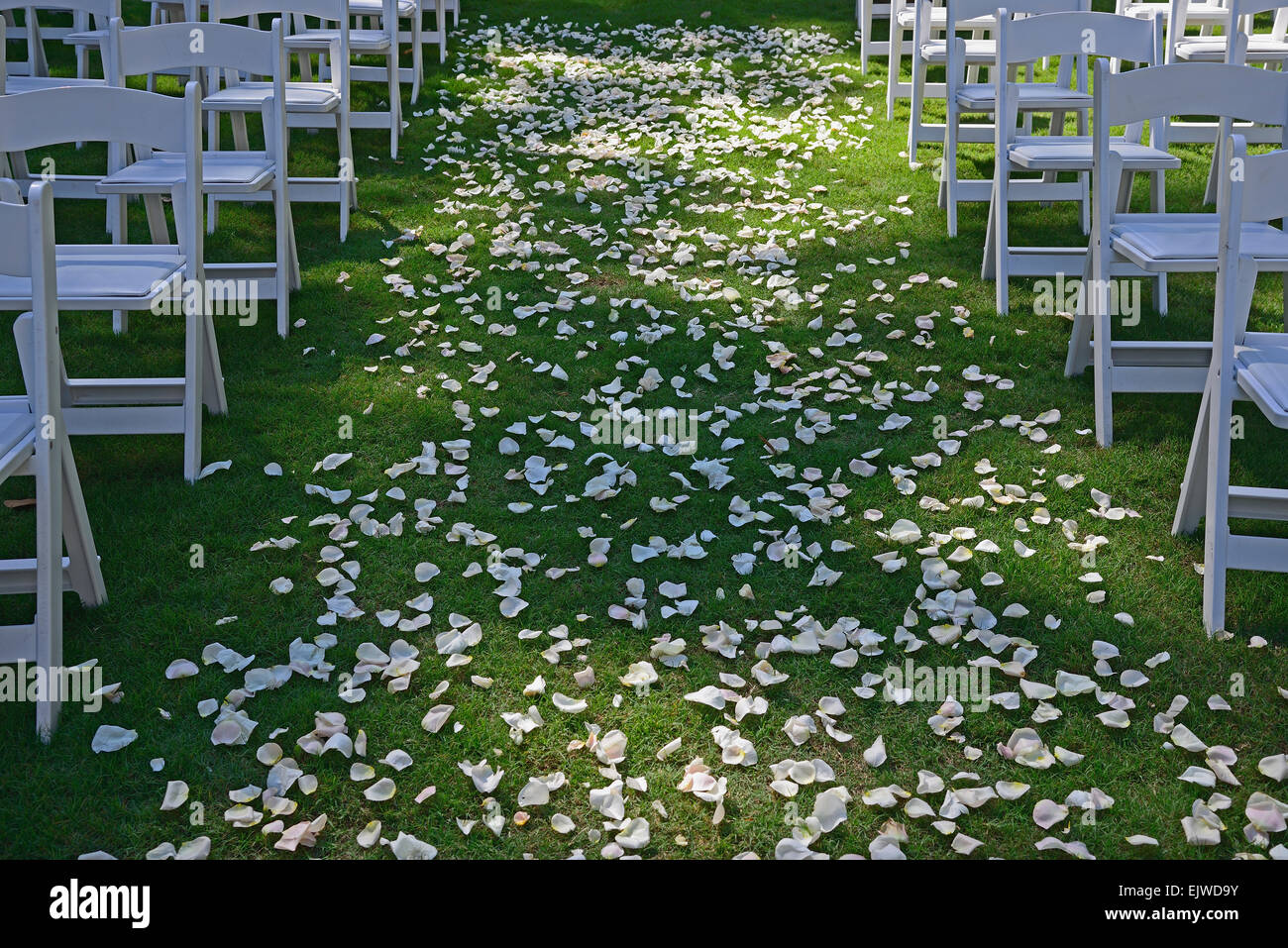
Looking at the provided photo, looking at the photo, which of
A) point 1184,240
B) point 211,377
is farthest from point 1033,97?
point 211,377

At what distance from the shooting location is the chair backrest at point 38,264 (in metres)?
2.66

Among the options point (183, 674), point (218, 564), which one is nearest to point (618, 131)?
point (218, 564)

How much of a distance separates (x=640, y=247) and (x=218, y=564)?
3241 millimetres

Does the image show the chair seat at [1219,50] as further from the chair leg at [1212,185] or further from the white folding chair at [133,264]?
the white folding chair at [133,264]

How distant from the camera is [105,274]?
351 cm

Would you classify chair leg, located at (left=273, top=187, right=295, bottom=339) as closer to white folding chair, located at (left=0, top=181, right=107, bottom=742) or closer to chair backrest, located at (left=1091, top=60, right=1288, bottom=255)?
white folding chair, located at (left=0, top=181, right=107, bottom=742)

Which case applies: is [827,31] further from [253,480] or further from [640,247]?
[253,480]

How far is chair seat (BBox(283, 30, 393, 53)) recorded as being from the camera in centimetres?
624

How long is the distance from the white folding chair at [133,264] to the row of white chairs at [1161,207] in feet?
10.5

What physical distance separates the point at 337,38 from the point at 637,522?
13.2 feet

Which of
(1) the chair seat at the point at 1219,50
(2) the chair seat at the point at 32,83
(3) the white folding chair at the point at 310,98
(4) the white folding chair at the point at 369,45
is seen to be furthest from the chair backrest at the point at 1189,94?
(2) the chair seat at the point at 32,83

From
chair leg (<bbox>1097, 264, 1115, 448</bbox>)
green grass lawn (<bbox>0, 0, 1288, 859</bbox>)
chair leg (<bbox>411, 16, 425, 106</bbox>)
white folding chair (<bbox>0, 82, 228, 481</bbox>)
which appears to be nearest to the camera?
green grass lawn (<bbox>0, 0, 1288, 859</bbox>)

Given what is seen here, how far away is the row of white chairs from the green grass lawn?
0.22 meters

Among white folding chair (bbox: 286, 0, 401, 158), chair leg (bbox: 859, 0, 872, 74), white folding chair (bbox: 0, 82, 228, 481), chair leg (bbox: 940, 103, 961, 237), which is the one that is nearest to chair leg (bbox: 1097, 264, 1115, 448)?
chair leg (bbox: 940, 103, 961, 237)
